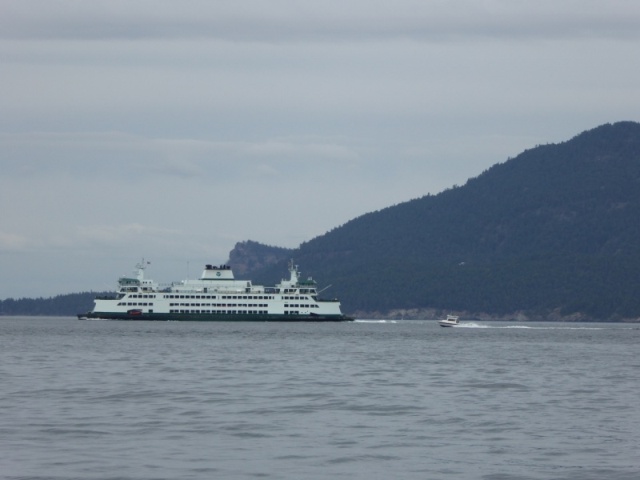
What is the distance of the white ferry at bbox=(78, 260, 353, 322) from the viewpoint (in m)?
195

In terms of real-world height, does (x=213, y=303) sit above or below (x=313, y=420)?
above

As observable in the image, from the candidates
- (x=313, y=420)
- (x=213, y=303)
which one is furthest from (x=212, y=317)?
(x=313, y=420)

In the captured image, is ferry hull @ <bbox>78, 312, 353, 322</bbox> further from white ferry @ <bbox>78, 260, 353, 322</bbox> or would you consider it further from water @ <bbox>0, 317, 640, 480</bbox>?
water @ <bbox>0, 317, 640, 480</bbox>

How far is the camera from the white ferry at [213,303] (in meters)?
195

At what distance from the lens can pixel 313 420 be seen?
43.6 metres

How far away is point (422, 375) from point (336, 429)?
25.1m

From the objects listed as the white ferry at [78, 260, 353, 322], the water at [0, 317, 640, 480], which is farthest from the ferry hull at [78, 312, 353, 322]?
the water at [0, 317, 640, 480]

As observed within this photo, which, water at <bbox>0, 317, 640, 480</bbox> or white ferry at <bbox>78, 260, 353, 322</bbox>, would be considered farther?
white ferry at <bbox>78, 260, 353, 322</bbox>

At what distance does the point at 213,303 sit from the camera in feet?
646

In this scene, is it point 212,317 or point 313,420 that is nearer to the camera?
point 313,420

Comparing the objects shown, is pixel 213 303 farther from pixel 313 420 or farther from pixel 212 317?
pixel 313 420

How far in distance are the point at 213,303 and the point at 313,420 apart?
154271mm

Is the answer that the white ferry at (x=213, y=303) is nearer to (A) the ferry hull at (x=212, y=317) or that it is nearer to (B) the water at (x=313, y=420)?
(A) the ferry hull at (x=212, y=317)

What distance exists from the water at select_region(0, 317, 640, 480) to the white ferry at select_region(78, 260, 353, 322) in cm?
11770
